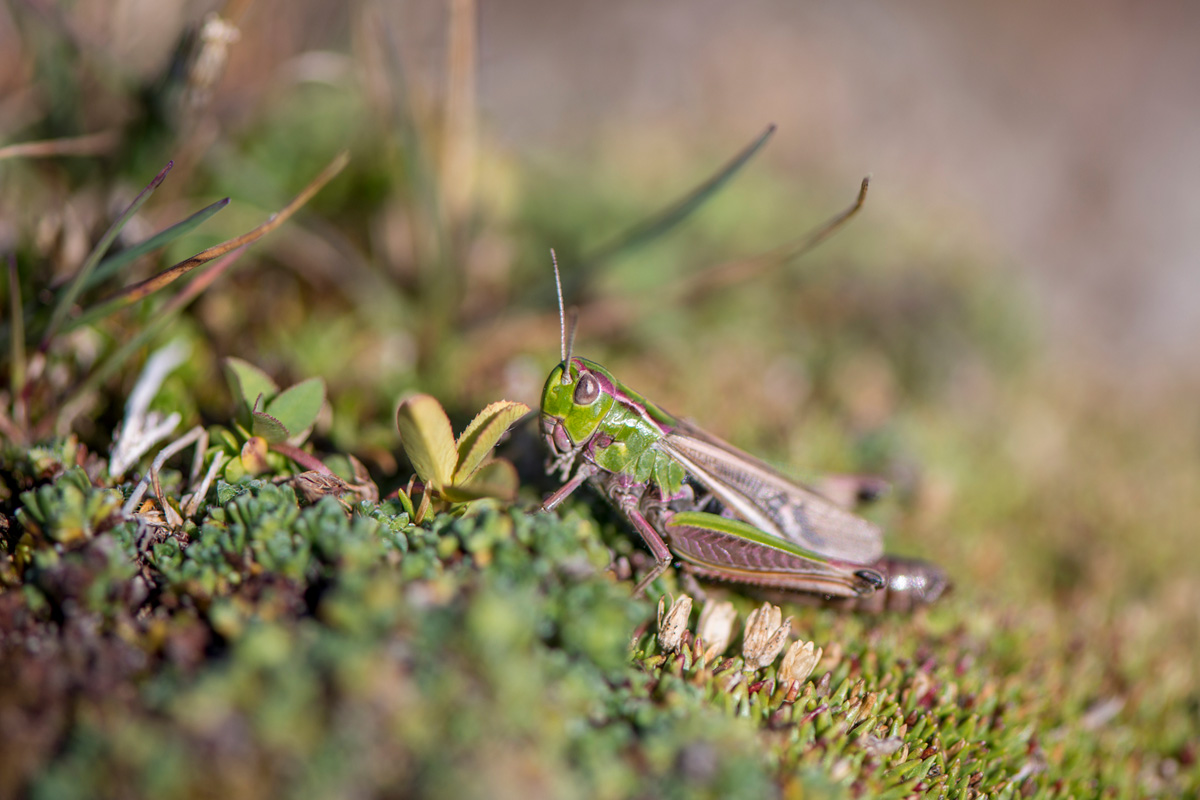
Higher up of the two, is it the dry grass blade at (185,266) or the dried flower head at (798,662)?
the dry grass blade at (185,266)

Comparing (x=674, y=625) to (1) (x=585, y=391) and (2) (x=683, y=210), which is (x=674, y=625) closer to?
(1) (x=585, y=391)

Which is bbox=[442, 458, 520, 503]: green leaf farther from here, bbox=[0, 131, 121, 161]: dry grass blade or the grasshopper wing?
bbox=[0, 131, 121, 161]: dry grass blade

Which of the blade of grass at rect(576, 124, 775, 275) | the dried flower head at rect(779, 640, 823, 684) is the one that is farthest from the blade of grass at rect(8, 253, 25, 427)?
the dried flower head at rect(779, 640, 823, 684)

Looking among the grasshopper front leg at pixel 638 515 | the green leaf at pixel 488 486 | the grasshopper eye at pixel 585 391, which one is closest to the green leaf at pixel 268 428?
the green leaf at pixel 488 486

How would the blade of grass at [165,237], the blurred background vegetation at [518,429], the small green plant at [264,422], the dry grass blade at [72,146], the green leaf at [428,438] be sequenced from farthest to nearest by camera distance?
1. the dry grass blade at [72,146]
2. the small green plant at [264,422]
3. the blade of grass at [165,237]
4. the green leaf at [428,438]
5. the blurred background vegetation at [518,429]

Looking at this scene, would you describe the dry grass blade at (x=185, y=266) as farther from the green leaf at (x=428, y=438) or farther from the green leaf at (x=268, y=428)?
the green leaf at (x=428, y=438)

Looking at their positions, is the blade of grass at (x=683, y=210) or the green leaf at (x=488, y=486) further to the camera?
the blade of grass at (x=683, y=210)

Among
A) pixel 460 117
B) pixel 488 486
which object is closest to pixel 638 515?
pixel 488 486

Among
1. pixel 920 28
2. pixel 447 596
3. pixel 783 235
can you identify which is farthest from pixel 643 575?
pixel 920 28
